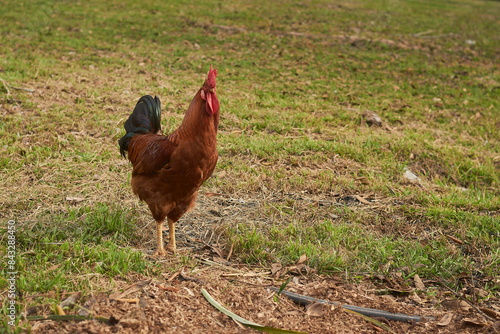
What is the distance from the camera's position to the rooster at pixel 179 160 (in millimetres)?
3199

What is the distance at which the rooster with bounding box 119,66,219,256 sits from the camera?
320cm

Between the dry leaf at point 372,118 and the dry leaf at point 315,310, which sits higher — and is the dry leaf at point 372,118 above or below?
above

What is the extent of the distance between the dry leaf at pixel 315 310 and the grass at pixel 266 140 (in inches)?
20.4

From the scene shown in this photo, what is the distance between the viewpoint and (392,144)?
228 inches

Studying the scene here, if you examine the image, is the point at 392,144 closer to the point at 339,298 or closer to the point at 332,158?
the point at 332,158

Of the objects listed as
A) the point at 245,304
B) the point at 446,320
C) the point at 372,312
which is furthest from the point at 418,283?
the point at 245,304

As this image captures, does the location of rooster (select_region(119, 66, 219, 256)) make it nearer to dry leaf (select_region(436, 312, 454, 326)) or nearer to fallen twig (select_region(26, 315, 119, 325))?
fallen twig (select_region(26, 315, 119, 325))

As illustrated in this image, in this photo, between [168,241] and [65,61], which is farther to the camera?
[65,61]

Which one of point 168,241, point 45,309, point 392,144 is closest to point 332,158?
point 392,144

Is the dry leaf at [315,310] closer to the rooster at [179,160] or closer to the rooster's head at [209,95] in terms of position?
the rooster at [179,160]

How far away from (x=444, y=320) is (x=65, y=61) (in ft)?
24.3

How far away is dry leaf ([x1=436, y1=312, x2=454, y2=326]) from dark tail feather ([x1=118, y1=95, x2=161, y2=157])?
8.93 feet

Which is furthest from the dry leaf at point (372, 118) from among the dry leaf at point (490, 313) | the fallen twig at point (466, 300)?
the dry leaf at point (490, 313)

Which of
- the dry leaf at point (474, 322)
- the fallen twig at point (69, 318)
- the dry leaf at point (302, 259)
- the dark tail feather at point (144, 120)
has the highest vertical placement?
the dark tail feather at point (144, 120)
